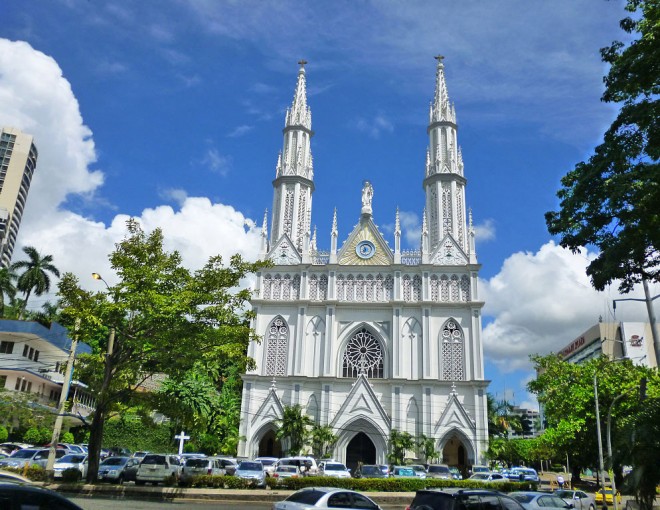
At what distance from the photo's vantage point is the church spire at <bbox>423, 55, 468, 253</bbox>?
5028 centimetres

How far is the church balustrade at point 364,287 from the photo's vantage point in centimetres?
4800

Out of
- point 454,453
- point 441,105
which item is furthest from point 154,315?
point 441,105

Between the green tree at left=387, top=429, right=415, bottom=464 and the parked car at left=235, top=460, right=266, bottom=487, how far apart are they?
1774 centimetres

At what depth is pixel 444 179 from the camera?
170 ft

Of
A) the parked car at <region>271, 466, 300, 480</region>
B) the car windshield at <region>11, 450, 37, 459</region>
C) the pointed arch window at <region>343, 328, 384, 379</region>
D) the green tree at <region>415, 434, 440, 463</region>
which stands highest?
the pointed arch window at <region>343, 328, 384, 379</region>

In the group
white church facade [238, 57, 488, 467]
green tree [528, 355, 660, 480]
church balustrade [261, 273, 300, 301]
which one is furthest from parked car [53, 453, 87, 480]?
green tree [528, 355, 660, 480]

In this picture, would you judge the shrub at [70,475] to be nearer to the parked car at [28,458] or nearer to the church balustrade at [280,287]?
the parked car at [28,458]

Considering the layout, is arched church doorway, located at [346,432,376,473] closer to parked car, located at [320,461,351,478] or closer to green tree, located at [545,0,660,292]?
parked car, located at [320,461,351,478]

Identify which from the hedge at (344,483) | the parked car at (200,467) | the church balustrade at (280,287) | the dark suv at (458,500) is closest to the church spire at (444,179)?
the church balustrade at (280,287)

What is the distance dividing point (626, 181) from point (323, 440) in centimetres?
3412

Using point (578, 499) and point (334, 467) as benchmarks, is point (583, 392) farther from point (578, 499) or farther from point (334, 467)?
point (334, 467)

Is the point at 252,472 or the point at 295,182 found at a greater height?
the point at 295,182

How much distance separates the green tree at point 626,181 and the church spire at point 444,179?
113 ft

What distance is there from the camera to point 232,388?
5400 cm
